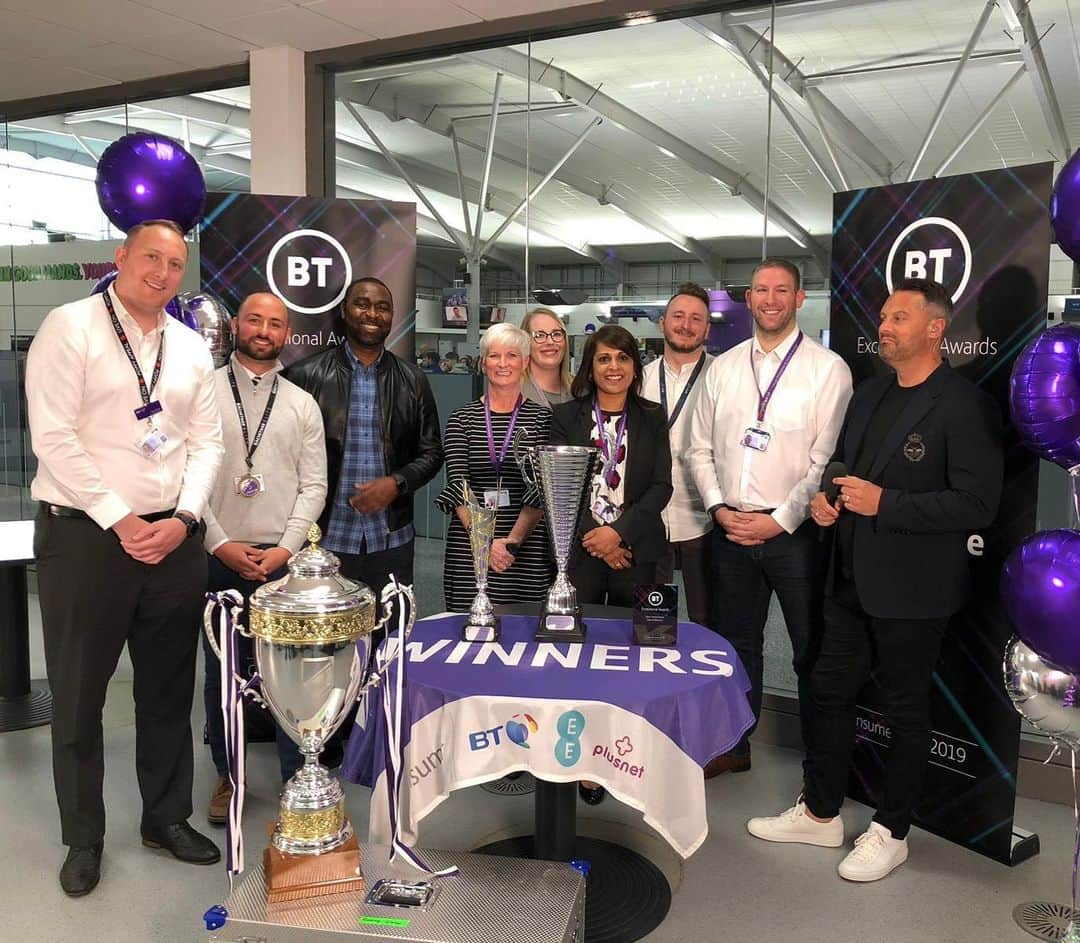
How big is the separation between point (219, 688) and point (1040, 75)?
11.8 feet

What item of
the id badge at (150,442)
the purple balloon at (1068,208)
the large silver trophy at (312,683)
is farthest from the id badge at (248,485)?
the purple balloon at (1068,208)

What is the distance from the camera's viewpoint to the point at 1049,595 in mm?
2328

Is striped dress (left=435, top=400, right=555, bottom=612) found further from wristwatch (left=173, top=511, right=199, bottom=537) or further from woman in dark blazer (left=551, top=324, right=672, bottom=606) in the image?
wristwatch (left=173, top=511, right=199, bottom=537)

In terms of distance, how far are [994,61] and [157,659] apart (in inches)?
138

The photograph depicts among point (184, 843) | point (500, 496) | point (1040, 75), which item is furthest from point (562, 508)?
point (1040, 75)

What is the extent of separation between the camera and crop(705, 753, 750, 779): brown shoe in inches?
141

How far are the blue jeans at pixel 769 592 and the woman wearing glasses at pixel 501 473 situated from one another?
607 mm

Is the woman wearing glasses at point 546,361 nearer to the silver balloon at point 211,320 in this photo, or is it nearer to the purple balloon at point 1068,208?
the silver balloon at point 211,320

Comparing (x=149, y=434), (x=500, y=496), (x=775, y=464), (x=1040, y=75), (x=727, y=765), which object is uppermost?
(x=1040, y=75)

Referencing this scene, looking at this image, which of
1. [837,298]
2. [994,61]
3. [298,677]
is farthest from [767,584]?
[994,61]

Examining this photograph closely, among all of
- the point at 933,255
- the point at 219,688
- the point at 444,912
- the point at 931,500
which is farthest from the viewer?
the point at 219,688

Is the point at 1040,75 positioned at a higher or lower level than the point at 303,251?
higher

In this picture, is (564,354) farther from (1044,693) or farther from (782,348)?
(1044,693)

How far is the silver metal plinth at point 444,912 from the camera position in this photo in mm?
1854
